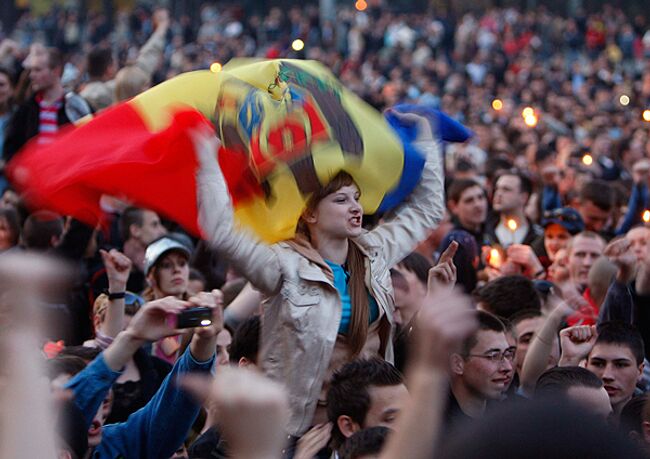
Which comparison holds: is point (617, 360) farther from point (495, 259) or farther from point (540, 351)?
point (495, 259)

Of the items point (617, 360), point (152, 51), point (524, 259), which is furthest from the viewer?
point (152, 51)

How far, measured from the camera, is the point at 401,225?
5.04 m

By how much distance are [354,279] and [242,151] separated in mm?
710

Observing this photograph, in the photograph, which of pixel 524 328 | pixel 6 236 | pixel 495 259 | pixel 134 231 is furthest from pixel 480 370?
pixel 6 236

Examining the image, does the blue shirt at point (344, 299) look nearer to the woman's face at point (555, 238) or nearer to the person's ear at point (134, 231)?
the person's ear at point (134, 231)

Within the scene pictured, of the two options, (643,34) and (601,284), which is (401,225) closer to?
(601,284)

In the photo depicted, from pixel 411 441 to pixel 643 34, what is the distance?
30015 millimetres

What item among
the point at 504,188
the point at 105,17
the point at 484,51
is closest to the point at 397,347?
the point at 504,188

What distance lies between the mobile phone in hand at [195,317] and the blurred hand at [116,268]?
5.87ft

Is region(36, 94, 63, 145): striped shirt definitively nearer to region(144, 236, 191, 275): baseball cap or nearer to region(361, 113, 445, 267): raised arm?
region(144, 236, 191, 275): baseball cap

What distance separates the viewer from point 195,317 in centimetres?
332

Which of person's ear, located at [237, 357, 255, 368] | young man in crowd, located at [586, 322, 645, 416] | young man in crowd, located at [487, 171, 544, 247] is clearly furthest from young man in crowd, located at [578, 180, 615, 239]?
person's ear, located at [237, 357, 255, 368]

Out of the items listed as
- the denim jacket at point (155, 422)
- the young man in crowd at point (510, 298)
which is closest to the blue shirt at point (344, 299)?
the denim jacket at point (155, 422)

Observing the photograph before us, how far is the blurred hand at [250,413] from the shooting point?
6.41ft
